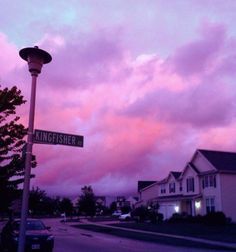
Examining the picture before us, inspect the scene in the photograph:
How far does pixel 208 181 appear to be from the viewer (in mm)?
50719

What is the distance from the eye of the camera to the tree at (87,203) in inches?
3851

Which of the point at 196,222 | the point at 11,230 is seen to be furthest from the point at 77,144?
the point at 196,222

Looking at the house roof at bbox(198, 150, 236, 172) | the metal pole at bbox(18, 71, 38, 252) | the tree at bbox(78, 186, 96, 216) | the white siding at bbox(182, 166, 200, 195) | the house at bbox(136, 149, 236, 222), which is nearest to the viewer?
the metal pole at bbox(18, 71, 38, 252)

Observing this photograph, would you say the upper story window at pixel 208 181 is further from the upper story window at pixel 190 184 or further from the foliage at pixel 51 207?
the foliage at pixel 51 207

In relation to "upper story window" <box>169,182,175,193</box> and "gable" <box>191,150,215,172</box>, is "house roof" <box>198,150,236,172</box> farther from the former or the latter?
"upper story window" <box>169,182,175,193</box>

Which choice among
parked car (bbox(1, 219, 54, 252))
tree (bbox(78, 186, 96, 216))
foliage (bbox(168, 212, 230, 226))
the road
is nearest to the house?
foliage (bbox(168, 212, 230, 226))

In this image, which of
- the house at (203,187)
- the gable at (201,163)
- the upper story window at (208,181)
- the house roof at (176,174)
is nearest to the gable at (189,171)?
the house at (203,187)

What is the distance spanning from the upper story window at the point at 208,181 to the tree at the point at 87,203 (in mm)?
48840

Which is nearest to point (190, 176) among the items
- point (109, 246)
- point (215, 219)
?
point (215, 219)

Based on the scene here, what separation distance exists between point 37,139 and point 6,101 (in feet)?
5.77

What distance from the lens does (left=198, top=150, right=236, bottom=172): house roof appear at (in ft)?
161

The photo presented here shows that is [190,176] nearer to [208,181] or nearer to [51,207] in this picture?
[208,181]

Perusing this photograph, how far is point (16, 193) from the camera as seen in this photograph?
33.1ft

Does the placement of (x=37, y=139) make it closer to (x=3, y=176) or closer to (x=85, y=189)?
(x=3, y=176)
